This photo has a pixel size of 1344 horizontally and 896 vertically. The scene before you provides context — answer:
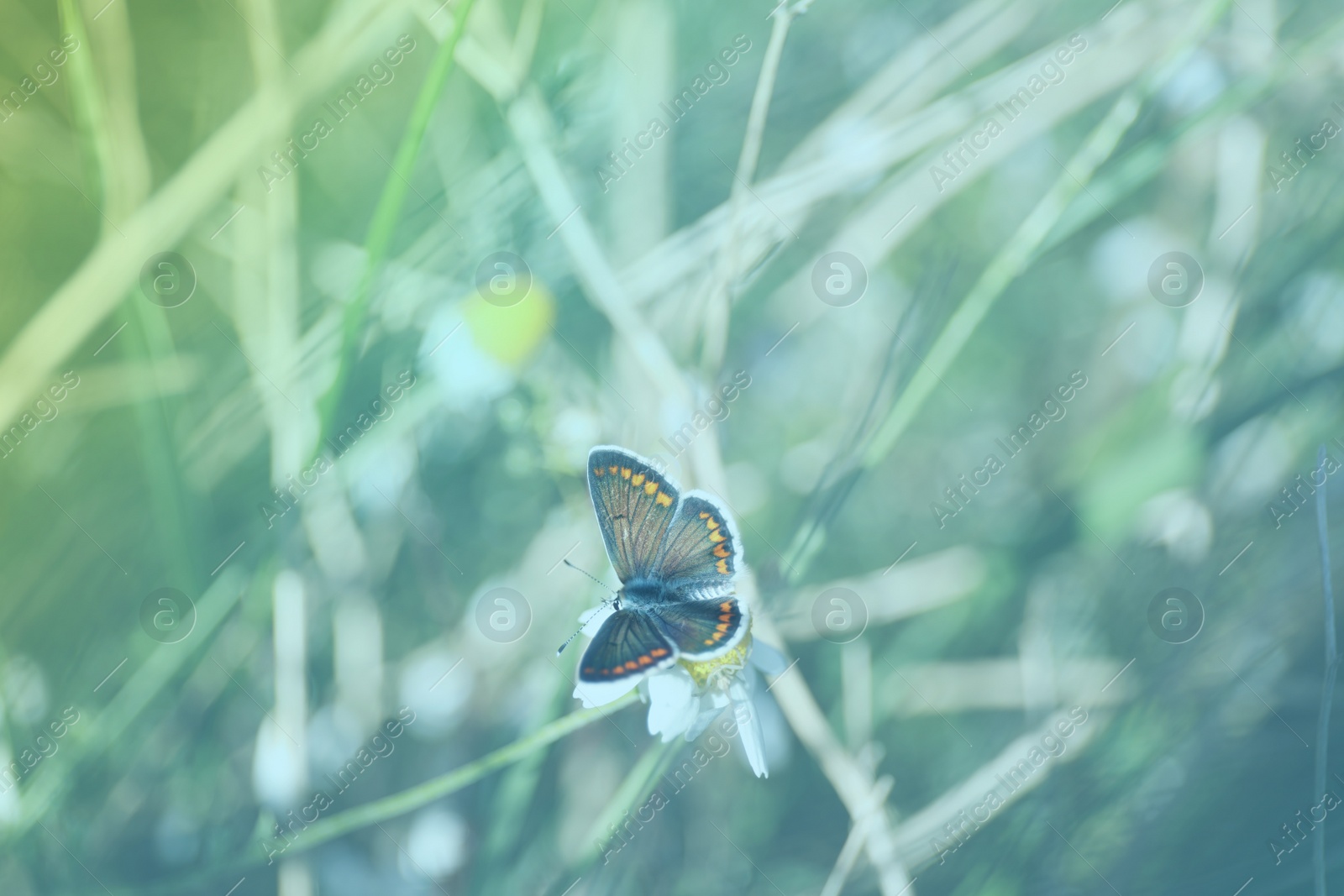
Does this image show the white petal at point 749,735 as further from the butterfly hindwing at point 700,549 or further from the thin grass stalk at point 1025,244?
the thin grass stalk at point 1025,244

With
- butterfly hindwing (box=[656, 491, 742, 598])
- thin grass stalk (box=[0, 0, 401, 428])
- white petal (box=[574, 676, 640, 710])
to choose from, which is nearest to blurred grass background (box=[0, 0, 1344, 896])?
thin grass stalk (box=[0, 0, 401, 428])

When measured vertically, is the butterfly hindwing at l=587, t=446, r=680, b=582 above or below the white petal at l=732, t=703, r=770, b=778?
above

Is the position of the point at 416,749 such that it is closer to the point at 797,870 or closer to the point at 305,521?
the point at 305,521

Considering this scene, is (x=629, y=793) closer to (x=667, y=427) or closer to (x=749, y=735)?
(x=749, y=735)

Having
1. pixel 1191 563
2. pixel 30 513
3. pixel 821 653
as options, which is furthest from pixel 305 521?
pixel 1191 563

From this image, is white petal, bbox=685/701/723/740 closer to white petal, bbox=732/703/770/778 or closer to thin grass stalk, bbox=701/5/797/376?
white petal, bbox=732/703/770/778

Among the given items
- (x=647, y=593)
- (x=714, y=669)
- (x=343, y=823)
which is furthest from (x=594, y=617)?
(x=343, y=823)

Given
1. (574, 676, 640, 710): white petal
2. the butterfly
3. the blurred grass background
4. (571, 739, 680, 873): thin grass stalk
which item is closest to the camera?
(574, 676, 640, 710): white petal
